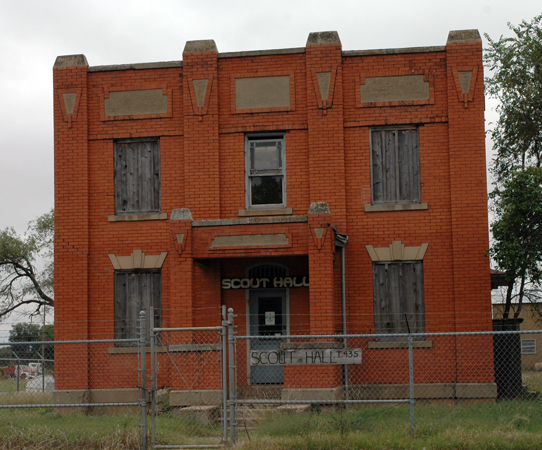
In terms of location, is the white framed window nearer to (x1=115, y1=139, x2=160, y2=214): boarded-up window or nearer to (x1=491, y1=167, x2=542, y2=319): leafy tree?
(x1=491, y1=167, x2=542, y2=319): leafy tree

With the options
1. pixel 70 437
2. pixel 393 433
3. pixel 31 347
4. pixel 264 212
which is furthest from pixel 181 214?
pixel 31 347

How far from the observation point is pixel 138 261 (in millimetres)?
17516

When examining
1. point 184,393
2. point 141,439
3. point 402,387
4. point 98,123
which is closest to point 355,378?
point 402,387

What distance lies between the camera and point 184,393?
15.7 m

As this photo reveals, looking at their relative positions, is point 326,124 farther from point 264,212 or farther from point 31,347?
point 31,347

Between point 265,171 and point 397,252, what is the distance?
3.61 metres

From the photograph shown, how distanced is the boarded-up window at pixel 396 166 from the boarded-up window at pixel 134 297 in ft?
18.3

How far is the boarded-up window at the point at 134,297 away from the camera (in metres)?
17.4

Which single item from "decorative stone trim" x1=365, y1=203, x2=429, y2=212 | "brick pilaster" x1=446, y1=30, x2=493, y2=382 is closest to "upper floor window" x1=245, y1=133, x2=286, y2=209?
"decorative stone trim" x1=365, y1=203, x2=429, y2=212

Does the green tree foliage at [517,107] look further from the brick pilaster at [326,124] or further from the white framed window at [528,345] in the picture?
the white framed window at [528,345]

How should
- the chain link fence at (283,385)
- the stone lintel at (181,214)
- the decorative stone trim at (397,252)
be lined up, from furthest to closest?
the decorative stone trim at (397,252), the stone lintel at (181,214), the chain link fence at (283,385)

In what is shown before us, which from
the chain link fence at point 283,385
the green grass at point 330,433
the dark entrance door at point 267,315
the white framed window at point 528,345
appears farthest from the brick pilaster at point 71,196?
the white framed window at point 528,345

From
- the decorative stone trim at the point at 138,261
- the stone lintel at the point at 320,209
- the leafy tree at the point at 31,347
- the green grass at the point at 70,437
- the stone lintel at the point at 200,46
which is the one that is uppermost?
the stone lintel at the point at 200,46

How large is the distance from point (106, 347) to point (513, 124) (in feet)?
44.4
